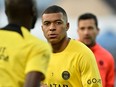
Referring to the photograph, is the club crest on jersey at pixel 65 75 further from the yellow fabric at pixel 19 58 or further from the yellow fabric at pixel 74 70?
the yellow fabric at pixel 19 58

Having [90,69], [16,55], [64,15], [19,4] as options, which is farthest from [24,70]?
[64,15]

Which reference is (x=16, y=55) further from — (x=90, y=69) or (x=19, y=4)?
(x=90, y=69)

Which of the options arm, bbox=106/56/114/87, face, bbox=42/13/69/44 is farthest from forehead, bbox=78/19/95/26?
face, bbox=42/13/69/44

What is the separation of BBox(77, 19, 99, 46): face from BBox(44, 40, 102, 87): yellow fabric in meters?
2.52

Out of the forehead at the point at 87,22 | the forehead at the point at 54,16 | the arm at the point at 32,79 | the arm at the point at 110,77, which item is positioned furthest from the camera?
the forehead at the point at 87,22

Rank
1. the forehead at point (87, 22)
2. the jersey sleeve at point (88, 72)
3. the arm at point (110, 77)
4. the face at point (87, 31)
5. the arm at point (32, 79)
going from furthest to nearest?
the forehead at point (87, 22)
the face at point (87, 31)
the arm at point (110, 77)
the jersey sleeve at point (88, 72)
the arm at point (32, 79)

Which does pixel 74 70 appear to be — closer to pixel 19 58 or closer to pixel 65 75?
pixel 65 75

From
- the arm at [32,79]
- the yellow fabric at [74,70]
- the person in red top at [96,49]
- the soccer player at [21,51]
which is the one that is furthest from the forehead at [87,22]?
the arm at [32,79]

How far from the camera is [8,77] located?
4090 mm

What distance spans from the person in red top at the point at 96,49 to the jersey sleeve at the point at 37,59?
4.50m

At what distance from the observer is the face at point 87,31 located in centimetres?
905

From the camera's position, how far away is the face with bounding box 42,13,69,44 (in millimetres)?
6594

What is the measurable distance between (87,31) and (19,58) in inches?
203

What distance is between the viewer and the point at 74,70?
632 centimetres
